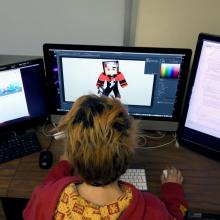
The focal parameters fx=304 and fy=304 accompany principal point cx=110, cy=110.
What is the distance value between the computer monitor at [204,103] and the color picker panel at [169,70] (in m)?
0.06

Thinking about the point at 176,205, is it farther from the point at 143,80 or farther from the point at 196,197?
the point at 143,80

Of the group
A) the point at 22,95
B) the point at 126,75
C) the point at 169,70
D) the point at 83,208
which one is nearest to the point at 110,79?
the point at 126,75

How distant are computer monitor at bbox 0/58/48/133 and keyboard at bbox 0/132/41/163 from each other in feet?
0.14

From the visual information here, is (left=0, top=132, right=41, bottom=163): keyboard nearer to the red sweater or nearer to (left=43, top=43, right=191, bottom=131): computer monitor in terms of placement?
(left=43, top=43, right=191, bottom=131): computer monitor

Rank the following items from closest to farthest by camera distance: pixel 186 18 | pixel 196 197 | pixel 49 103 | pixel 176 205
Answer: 1. pixel 176 205
2. pixel 196 197
3. pixel 49 103
4. pixel 186 18

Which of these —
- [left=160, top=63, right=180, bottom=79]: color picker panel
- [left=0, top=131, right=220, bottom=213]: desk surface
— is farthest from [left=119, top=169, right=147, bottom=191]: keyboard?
[left=160, top=63, right=180, bottom=79]: color picker panel

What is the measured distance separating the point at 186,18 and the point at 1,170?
115 centimetres

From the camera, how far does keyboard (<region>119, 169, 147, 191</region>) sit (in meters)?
1.22

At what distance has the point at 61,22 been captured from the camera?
1.81 metres

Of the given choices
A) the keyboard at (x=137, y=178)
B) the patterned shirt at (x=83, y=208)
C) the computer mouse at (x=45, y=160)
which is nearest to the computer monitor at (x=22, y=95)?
the computer mouse at (x=45, y=160)

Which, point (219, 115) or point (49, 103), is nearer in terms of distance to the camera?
point (219, 115)

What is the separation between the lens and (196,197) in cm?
118

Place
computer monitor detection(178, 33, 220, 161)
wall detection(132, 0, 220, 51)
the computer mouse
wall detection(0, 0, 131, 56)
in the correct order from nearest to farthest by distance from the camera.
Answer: computer monitor detection(178, 33, 220, 161) < the computer mouse < wall detection(132, 0, 220, 51) < wall detection(0, 0, 131, 56)

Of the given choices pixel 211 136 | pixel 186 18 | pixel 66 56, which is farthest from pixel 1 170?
pixel 186 18
